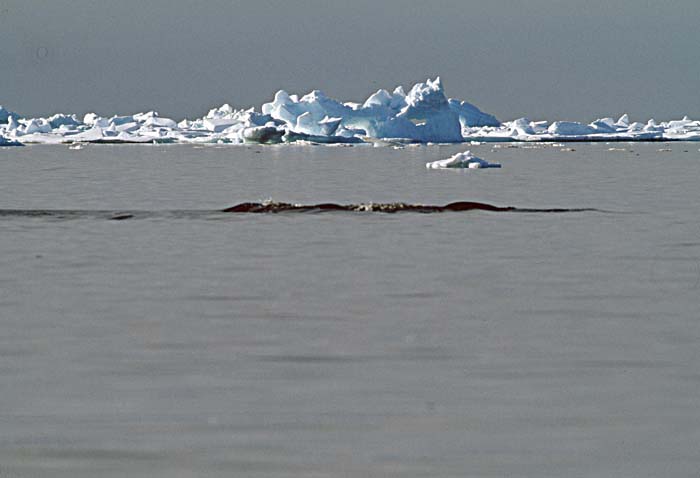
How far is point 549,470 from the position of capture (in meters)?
6.08

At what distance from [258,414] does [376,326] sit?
11.1 feet

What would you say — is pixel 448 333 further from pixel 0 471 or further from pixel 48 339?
pixel 0 471

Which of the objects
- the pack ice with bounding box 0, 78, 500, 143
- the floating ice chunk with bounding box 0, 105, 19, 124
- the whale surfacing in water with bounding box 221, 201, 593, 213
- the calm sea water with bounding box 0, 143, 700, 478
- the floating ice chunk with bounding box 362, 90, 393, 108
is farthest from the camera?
the floating ice chunk with bounding box 0, 105, 19, 124

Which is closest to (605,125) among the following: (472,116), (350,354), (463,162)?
(472,116)

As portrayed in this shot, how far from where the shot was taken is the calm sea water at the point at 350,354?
6465 millimetres

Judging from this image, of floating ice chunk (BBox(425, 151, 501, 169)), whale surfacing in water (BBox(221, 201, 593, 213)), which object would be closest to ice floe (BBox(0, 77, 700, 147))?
floating ice chunk (BBox(425, 151, 501, 169))

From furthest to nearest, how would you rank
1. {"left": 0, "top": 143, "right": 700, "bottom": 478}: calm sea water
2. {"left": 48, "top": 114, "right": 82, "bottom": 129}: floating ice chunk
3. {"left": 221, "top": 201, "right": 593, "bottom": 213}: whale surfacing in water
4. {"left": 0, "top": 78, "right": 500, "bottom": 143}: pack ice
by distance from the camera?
{"left": 48, "top": 114, "right": 82, "bottom": 129}: floating ice chunk < {"left": 0, "top": 78, "right": 500, "bottom": 143}: pack ice < {"left": 221, "top": 201, "right": 593, "bottom": 213}: whale surfacing in water < {"left": 0, "top": 143, "right": 700, "bottom": 478}: calm sea water

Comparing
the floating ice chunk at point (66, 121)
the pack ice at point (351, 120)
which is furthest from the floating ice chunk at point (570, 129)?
the floating ice chunk at point (66, 121)

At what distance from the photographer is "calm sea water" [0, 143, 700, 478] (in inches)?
255

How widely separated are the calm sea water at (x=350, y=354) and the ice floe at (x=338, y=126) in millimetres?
88218

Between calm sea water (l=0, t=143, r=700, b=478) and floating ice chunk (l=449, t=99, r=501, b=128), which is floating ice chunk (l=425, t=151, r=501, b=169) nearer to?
calm sea water (l=0, t=143, r=700, b=478)

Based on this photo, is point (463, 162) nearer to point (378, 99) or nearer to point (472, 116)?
point (378, 99)

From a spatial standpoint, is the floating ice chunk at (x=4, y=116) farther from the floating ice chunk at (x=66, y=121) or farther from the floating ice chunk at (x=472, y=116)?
the floating ice chunk at (x=472, y=116)

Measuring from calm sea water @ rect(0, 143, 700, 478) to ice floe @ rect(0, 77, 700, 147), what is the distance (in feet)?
289
